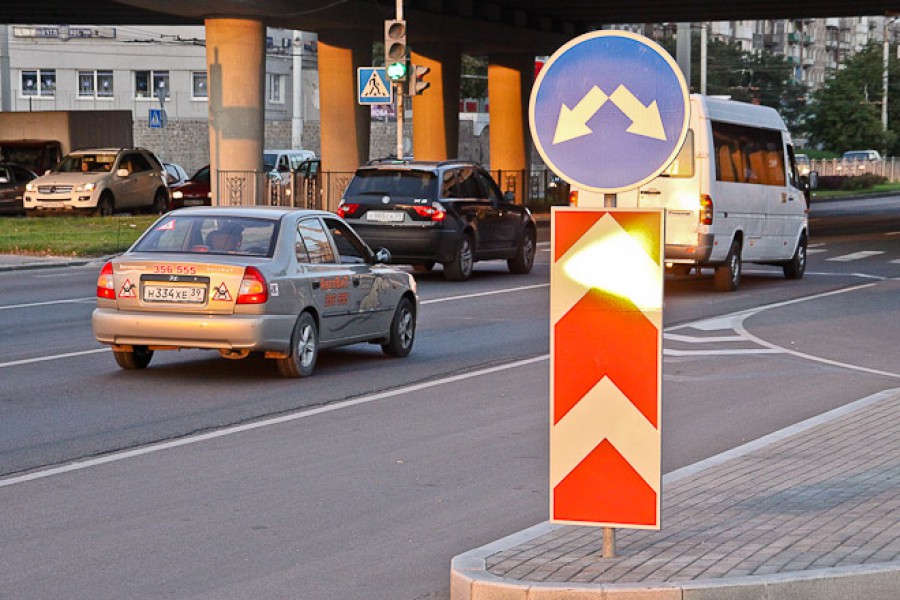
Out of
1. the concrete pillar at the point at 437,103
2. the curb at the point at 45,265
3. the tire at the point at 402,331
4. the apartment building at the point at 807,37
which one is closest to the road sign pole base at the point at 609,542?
the tire at the point at 402,331

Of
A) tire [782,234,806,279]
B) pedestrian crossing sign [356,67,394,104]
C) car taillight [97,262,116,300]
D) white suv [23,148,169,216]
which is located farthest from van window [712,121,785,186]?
white suv [23,148,169,216]

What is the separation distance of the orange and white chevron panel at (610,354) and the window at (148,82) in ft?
288

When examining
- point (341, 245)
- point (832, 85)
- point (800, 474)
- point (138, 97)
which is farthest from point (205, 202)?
point (832, 85)

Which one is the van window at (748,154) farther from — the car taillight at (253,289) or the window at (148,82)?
the window at (148,82)

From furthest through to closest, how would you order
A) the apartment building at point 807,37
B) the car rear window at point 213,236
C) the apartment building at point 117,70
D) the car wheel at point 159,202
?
1. the apartment building at point 807,37
2. the apartment building at point 117,70
3. the car wheel at point 159,202
4. the car rear window at point 213,236

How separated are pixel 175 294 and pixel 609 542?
24.2ft

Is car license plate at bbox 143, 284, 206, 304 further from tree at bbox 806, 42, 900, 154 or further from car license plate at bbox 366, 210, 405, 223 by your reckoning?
tree at bbox 806, 42, 900, 154

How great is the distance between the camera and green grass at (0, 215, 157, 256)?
30953mm

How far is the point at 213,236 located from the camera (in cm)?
1410

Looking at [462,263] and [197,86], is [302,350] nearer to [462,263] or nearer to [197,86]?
[462,263]

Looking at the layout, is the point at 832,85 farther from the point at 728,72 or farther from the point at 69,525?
the point at 69,525

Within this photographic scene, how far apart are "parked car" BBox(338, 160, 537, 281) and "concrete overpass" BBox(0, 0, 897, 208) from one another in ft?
49.5

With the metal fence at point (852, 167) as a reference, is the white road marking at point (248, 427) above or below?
below

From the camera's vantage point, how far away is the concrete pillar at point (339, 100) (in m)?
47.0
